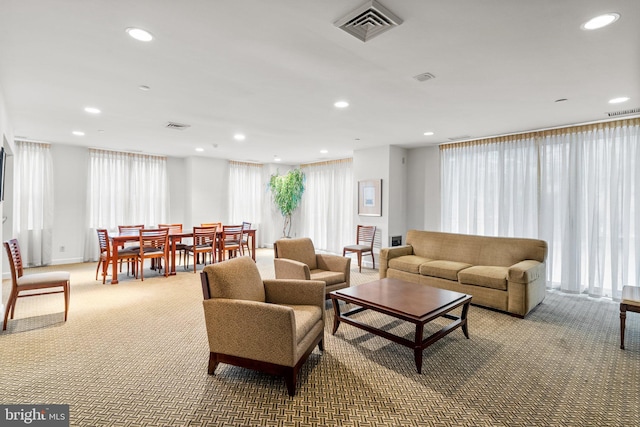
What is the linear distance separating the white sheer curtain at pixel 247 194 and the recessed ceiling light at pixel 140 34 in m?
6.63

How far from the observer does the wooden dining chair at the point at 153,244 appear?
539 centimetres

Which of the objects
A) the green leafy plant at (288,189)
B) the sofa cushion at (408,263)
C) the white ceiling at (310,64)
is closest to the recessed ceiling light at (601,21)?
the white ceiling at (310,64)

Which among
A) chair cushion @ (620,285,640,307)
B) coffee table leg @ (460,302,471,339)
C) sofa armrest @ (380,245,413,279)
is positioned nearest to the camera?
chair cushion @ (620,285,640,307)

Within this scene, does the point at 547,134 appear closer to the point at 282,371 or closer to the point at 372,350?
the point at 372,350

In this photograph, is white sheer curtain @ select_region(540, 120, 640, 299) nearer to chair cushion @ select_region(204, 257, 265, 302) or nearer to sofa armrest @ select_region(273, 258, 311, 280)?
sofa armrest @ select_region(273, 258, 311, 280)

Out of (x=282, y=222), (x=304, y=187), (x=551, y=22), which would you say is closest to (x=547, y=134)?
(x=551, y=22)

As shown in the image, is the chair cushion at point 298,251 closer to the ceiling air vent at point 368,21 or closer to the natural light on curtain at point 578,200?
the ceiling air vent at point 368,21

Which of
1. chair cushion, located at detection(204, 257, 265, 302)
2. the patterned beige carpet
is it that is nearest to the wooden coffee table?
the patterned beige carpet

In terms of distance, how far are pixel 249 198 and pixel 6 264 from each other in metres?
5.22

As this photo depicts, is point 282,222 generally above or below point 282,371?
above

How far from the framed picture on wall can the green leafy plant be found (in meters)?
2.31

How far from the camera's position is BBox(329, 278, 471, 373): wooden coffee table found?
2.59 metres

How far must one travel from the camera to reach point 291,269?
3.77m

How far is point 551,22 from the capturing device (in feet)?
6.82
